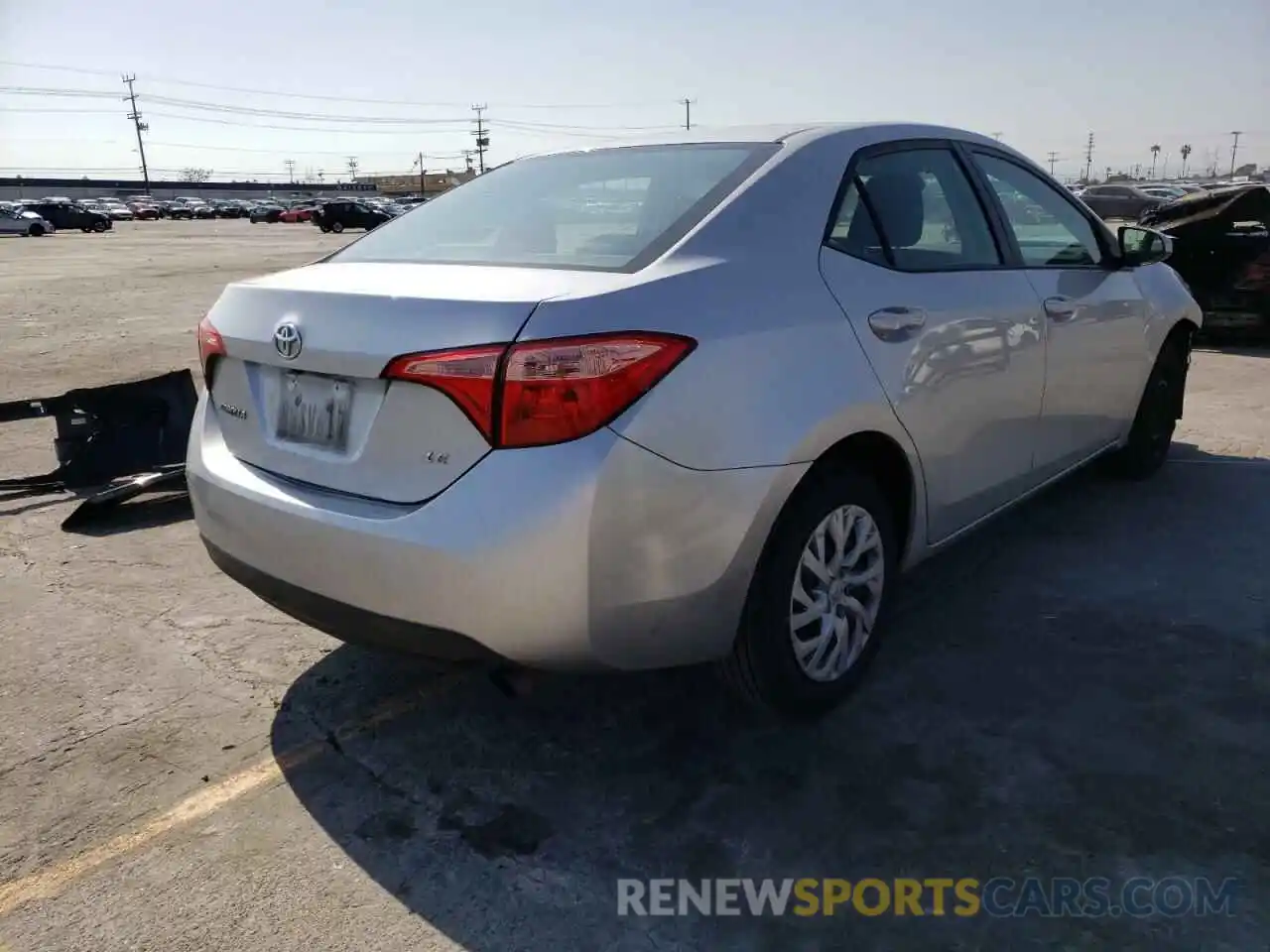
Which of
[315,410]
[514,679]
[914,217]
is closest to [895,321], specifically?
[914,217]

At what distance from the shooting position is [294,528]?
2.46 metres

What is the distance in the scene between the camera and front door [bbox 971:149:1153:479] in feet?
12.4

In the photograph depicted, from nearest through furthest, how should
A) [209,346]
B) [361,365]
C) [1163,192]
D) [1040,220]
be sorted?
1. [361,365]
2. [209,346]
3. [1040,220]
4. [1163,192]

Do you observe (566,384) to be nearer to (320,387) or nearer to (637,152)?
(320,387)

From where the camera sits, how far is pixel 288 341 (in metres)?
2.51

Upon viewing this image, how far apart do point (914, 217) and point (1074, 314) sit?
1.07 metres

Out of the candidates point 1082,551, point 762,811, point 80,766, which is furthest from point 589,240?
point 1082,551

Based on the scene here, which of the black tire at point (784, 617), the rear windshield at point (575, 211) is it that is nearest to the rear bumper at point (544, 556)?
the black tire at point (784, 617)

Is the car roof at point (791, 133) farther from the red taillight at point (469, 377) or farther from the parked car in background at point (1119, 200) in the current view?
the parked car in background at point (1119, 200)

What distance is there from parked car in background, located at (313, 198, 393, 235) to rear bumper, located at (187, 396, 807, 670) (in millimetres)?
51050

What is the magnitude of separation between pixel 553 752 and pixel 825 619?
0.84m

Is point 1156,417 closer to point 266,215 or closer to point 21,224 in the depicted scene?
point 21,224

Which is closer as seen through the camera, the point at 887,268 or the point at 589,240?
the point at 589,240

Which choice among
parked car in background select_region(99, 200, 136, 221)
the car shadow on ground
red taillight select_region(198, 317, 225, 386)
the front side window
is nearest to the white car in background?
parked car in background select_region(99, 200, 136, 221)
